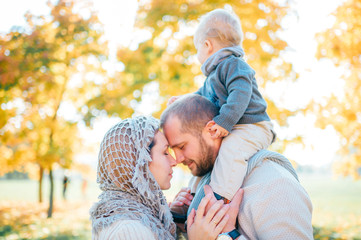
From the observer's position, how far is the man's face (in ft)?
8.48

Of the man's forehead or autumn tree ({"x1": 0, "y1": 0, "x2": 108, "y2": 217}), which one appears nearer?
the man's forehead

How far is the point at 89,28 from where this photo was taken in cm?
953

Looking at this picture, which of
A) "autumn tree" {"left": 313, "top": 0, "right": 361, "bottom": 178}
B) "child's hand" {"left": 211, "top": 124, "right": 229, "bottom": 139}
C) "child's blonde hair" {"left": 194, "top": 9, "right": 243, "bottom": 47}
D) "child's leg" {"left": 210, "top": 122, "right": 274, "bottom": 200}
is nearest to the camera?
"child's leg" {"left": 210, "top": 122, "right": 274, "bottom": 200}

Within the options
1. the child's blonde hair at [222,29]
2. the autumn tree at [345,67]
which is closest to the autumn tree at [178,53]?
the autumn tree at [345,67]

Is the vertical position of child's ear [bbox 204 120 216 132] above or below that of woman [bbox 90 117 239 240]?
above

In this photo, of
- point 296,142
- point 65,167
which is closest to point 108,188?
point 296,142

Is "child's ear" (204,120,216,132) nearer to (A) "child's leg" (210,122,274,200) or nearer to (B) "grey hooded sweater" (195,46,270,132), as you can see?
(B) "grey hooded sweater" (195,46,270,132)

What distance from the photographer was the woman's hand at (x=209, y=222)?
220 centimetres

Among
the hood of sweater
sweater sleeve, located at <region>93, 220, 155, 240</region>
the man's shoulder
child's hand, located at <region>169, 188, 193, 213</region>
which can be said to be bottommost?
child's hand, located at <region>169, 188, 193, 213</region>

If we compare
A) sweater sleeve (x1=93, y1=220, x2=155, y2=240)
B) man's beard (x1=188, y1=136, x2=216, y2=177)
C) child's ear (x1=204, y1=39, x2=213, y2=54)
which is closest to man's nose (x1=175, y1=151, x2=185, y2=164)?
man's beard (x1=188, y1=136, x2=216, y2=177)

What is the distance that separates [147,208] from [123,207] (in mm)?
207

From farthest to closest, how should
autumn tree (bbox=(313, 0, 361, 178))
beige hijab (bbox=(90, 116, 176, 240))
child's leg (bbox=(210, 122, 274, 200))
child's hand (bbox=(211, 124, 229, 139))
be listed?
1. autumn tree (bbox=(313, 0, 361, 178))
2. child's hand (bbox=(211, 124, 229, 139))
3. child's leg (bbox=(210, 122, 274, 200))
4. beige hijab (bbox=(90, 116, 176, 240))

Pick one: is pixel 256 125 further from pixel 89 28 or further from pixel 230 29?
pixel 89 28

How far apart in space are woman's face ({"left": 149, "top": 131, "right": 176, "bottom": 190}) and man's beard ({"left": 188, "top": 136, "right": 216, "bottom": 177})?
9.0 inches
